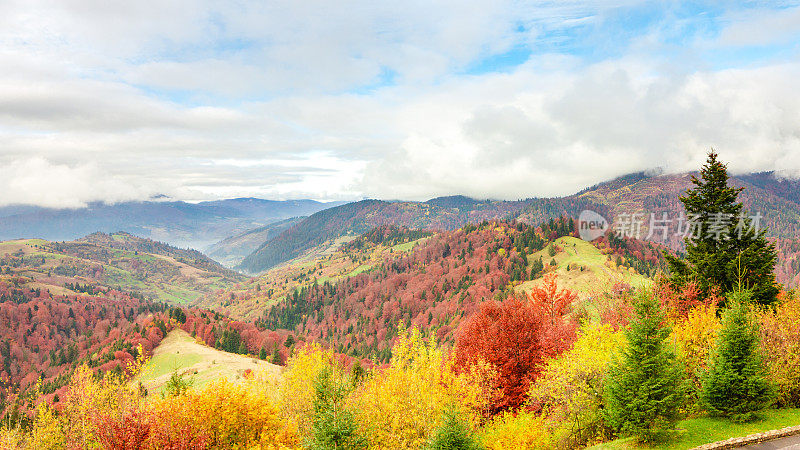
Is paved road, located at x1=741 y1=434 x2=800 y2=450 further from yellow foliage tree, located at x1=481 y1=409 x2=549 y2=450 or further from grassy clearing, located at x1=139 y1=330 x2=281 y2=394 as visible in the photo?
grassy clearing, located at x1=139 y1=330 x2=281 y2=394

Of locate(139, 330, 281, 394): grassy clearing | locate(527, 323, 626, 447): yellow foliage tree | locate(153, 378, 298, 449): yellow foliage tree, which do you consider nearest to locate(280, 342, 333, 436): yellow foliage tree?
locate(153, 378, 298, 449): yellow foliage tree

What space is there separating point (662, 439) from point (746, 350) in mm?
10119

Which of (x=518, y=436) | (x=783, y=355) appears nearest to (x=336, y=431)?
(x=518, y=436)

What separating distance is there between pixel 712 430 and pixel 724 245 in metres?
26.9

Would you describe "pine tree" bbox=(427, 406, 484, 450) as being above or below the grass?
above

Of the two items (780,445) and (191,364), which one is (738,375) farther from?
(191,364)

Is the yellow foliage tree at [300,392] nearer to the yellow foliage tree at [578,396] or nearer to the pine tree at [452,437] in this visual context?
the pine tree at [452,437]

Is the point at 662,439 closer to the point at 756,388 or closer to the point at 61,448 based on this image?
the point at 756,388

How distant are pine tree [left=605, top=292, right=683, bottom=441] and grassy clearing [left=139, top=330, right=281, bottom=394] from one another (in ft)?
204

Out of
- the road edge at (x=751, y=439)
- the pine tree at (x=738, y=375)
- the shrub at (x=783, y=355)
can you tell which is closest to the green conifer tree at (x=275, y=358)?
the pine tree at (x=738, y=375)

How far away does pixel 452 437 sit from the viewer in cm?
2547

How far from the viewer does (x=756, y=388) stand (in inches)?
1242

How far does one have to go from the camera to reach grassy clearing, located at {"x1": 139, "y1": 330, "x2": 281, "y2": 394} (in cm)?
9394

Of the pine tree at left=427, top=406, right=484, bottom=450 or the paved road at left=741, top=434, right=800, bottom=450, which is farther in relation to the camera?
the paved road at left=741, top=434, right=800, bottom=450
